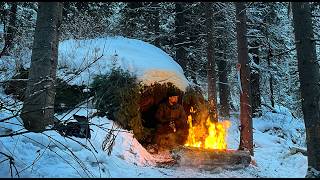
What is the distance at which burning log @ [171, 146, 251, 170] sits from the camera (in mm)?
9961

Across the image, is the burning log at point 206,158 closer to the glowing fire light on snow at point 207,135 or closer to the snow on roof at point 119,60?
the glowing fire light on snow at point 207,135

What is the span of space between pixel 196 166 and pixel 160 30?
12.4 metres

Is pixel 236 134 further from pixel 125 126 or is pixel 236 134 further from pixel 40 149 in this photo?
pixel 40 149

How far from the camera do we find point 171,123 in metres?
13.5

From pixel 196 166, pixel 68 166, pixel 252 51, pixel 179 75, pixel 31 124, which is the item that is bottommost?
pixel 196 166

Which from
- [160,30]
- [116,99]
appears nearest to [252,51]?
[160,30]

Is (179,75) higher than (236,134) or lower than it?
higher

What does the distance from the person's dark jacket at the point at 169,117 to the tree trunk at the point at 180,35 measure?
569 cm

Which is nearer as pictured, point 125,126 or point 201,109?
point 125,126

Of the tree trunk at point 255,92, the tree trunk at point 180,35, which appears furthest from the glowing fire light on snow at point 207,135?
the tree trunk at point 255,92

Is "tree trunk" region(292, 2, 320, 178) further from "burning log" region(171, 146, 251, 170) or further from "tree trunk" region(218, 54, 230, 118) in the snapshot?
"tree trunk" region(218, 54, 230, 118)

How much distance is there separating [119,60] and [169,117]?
2915mm

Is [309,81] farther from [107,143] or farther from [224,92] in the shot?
[224,92]

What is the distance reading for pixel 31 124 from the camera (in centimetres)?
616
